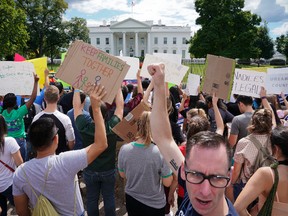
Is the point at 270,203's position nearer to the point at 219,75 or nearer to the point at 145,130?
the point at 145,130

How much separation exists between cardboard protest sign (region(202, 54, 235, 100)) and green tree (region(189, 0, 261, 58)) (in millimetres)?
36385

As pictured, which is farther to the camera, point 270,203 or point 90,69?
point 90,69

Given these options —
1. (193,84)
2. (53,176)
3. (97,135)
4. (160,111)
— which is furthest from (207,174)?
(193,84)

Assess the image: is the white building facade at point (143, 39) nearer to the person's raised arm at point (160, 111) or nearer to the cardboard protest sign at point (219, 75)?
the cardboard protest sign at point (219, 75)

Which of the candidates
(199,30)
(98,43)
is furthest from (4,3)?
(98,43)

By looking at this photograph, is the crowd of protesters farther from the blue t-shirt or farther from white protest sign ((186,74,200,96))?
white protest sign ((186,74,200,96))

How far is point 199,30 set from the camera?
40.7 meters

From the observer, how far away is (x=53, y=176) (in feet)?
6.97

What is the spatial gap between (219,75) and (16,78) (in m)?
3.47

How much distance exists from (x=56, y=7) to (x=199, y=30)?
30.2 metres

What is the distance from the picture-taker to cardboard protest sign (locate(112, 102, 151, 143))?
323 cm

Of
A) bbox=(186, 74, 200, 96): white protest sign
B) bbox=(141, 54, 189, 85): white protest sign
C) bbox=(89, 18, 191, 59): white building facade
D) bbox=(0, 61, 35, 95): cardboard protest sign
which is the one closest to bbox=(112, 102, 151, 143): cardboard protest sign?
bbox=(141, 54, 189, 85): white protest sign

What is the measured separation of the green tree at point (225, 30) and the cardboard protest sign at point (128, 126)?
37445mm

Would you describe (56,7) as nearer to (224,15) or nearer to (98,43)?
(224,15)
